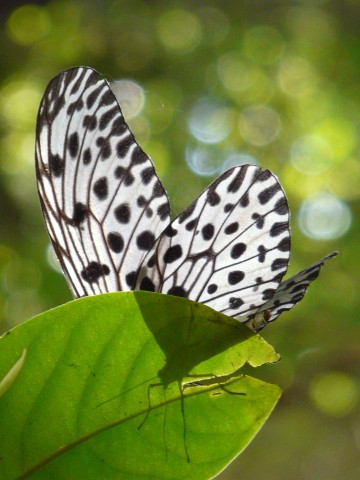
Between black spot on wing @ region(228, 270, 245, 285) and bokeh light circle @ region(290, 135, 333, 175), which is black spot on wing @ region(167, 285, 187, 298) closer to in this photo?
black spot on wing @ region(228, 270, 245, 285)

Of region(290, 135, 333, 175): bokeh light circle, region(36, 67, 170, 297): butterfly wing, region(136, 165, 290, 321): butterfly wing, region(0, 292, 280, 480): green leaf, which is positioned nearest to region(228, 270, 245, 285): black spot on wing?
region(136, 165, 290, 321): butterfly wing

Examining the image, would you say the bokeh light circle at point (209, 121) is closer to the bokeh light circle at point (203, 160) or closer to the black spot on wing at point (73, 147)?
the bokeh light circle at point (203, 160)

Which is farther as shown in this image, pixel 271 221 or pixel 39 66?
pixel 39 66

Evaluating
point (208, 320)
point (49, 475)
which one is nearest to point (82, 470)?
point (49, 475)

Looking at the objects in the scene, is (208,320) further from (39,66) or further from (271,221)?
(39,66)

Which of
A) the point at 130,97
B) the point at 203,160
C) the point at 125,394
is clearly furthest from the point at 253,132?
the point at 125,394

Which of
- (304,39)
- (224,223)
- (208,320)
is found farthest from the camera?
(304,39)

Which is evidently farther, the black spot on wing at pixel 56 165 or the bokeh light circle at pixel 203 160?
the bokeh light circle at pixel 203 160

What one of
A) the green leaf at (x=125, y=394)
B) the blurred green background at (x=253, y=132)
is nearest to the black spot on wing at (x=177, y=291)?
the green leaf at (x=125, y=394)
